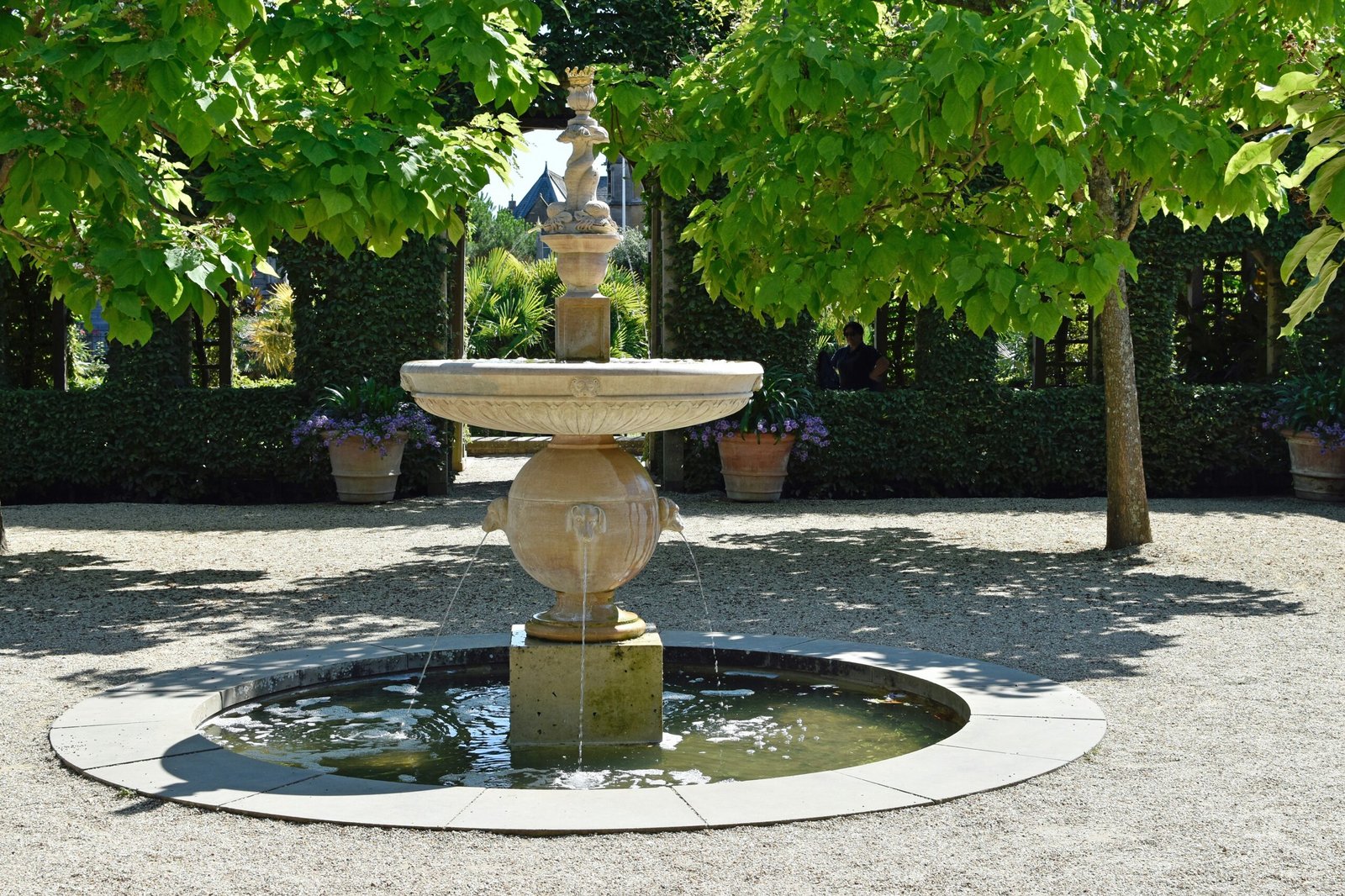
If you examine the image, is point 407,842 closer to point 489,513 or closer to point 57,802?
point 57,802

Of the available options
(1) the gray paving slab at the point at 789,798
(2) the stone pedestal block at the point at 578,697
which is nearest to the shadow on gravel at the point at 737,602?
(2) the stone pedestal block at the point at 578,697

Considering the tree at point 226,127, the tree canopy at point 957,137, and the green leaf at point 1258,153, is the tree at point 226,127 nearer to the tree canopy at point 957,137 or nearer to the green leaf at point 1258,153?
the tree canopy at point 957,137

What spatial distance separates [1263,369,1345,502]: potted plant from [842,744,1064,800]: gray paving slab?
10185 mm

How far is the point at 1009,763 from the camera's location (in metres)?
4.70

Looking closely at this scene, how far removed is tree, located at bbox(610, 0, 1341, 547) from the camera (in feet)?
23.2

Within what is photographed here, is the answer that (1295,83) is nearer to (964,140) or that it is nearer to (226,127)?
(964,140)

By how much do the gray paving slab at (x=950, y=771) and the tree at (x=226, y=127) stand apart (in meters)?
3.85

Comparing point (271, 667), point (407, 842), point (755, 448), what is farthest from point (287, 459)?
point (407, 842)

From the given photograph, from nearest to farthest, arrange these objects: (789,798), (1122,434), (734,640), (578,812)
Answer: (578,812) → (789,798) → (734,640) → (1122,434)

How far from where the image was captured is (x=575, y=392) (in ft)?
15.9

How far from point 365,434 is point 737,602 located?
5.89m

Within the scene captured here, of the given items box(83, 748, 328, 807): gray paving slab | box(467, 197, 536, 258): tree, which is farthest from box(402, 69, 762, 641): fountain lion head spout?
box(467, 197, 536, 258): tree

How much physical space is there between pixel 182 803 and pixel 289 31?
14.0 feet

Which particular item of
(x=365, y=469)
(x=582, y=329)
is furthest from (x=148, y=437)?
(x=582, y=329)
